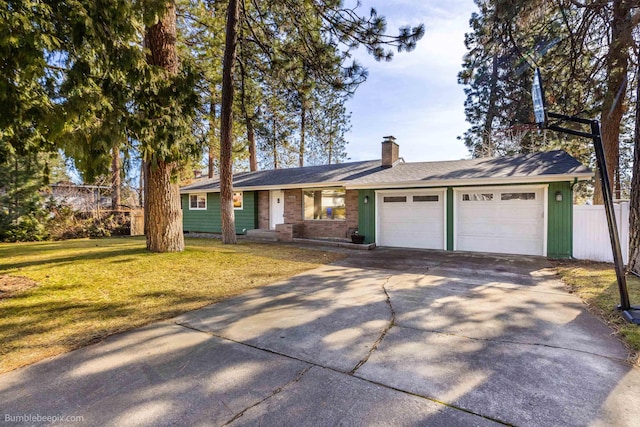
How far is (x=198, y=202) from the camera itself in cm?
1602

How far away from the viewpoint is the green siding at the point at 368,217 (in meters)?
11.2

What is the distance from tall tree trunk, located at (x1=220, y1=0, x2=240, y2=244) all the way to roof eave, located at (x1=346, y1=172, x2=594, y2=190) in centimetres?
433

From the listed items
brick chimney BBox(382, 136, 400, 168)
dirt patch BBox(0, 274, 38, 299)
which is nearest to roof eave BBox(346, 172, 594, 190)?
brick chimney BBox(382, 136, 400, 168)

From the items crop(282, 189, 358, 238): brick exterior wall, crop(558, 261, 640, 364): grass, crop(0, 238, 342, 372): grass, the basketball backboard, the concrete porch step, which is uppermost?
the basketball backboard

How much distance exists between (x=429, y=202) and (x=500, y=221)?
217 centimetres

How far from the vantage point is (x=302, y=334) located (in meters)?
3.43

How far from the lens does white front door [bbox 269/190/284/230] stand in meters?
13.9

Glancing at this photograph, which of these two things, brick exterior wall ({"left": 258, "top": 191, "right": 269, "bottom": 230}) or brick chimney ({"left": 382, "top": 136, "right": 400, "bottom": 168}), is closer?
brick chimney ({"left": 382, "top": 136, "right": 400, "bottom": 168})

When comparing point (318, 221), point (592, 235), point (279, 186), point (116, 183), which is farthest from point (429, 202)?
point (116, 183)

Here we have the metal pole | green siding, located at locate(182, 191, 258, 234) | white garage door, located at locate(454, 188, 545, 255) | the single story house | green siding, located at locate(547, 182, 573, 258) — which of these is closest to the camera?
the metal pole

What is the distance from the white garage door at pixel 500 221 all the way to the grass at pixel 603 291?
145 centimetres

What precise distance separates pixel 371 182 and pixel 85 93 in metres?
8.45

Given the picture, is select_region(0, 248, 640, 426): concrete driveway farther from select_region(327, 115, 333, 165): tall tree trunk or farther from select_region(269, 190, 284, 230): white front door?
select_region(327, 115, 333, 165): tall tree trunk

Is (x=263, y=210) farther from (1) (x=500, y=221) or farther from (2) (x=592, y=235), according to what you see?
(2) (x=592, y=235)
